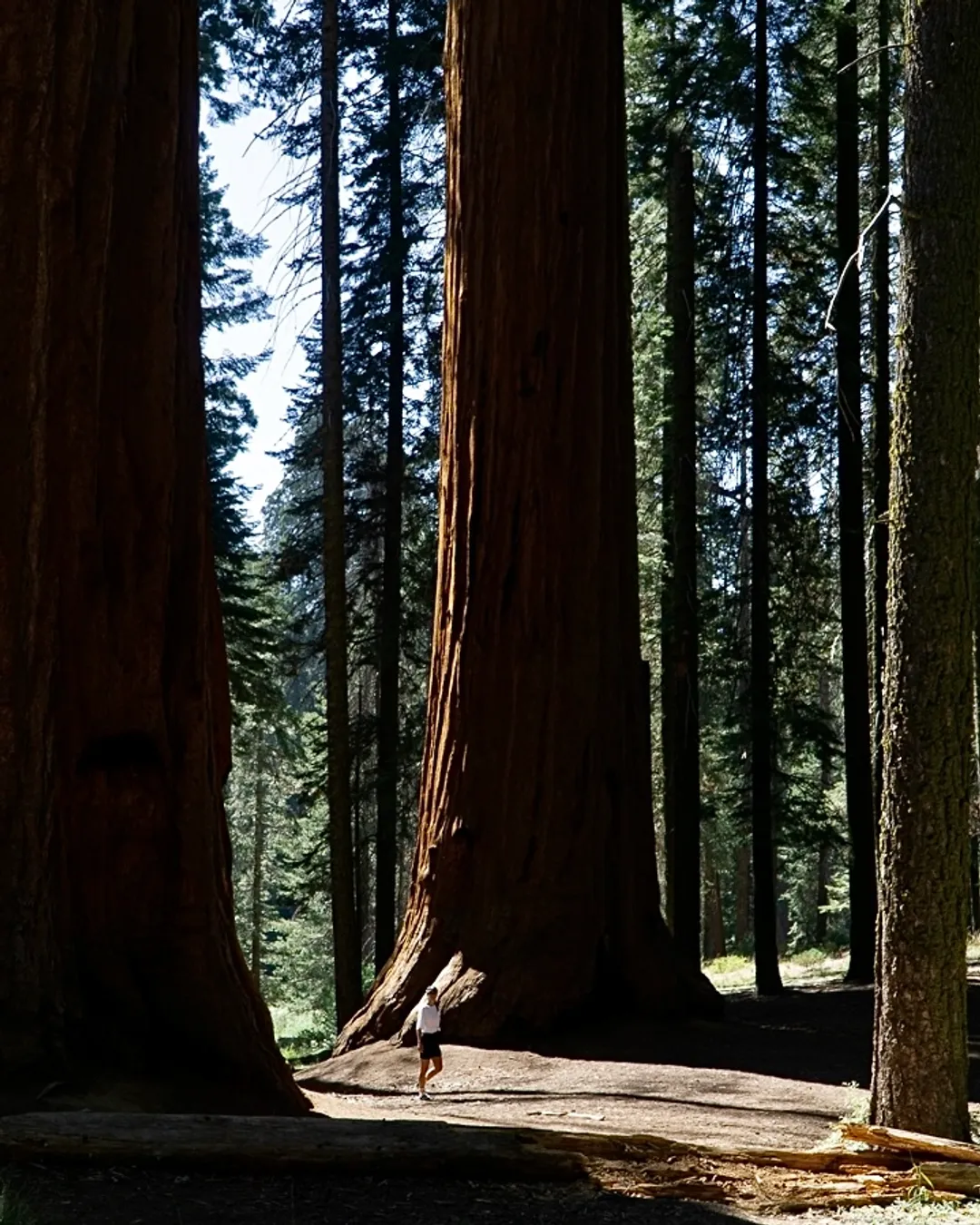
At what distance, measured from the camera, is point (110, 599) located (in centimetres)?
700

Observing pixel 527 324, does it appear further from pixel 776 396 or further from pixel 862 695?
pixel 776 396

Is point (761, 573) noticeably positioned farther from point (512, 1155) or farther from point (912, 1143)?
point (512, 1155)

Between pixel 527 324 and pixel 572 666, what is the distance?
3178 mm

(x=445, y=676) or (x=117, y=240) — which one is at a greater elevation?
(x=117, y=240)

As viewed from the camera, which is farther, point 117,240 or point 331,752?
point 331,752

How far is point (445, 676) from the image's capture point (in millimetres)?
12555

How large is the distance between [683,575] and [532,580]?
6.41 metres

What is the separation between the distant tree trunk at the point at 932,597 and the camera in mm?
7066

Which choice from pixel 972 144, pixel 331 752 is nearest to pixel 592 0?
pixel 972 144

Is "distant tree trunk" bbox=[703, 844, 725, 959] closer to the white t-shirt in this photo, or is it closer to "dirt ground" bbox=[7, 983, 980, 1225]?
"dirt ground" bbox=[7, 983, 980, 1225]

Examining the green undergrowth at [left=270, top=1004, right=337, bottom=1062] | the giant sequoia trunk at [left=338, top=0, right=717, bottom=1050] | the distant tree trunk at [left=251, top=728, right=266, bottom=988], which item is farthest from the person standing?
the distant tree trunk at [left=251, top=728, right=266, bottom=988]

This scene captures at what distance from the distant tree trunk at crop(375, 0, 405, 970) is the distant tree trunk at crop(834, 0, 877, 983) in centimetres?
645

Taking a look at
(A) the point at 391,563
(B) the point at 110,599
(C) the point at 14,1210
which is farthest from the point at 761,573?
(C) the point at 14,1210

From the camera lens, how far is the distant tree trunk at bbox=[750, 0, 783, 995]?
17672 mm
